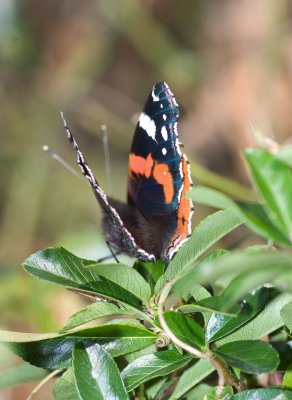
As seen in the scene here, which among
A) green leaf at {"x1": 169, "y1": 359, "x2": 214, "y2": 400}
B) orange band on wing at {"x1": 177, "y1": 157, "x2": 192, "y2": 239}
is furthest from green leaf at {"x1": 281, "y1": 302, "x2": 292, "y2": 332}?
orange band on wing at {"x1": 177, "y1": 157, "x2": 192, "y2": 239}

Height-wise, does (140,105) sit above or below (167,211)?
above

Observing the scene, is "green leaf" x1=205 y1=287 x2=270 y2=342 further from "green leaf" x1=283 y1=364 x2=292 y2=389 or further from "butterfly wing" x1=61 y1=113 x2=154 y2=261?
"butterfly wing" x1=61 y1=113 x2=154 y2=261

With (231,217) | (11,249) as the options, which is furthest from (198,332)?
(11,249)

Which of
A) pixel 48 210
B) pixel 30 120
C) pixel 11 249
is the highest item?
pixel 30 120

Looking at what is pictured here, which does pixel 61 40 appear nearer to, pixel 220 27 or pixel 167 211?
pixel 220 27

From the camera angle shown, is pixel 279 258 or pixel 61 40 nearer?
pixel 279 258

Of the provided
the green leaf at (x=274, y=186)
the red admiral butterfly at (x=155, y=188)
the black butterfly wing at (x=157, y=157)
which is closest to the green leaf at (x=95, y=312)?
the green leaf at (x=274, y=186)
